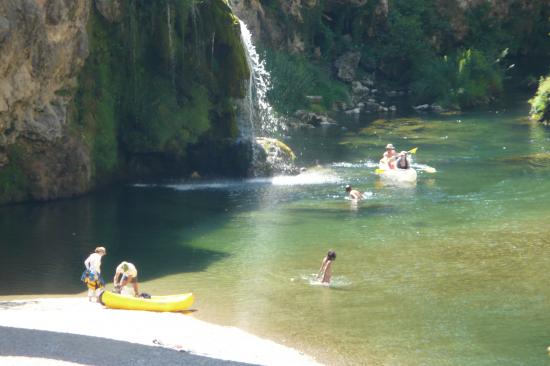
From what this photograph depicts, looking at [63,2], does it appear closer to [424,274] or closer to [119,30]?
[119,30]

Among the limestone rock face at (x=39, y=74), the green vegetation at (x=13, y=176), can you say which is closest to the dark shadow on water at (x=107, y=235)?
the green vegetation at (x=13, y=176)

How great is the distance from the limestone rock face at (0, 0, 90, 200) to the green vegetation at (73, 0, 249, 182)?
3.02m

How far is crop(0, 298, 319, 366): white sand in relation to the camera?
21.6m

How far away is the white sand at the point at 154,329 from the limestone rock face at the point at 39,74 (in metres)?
11.9

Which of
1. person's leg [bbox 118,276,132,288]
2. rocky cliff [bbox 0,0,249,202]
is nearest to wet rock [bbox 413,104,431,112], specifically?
rocky cliff [bbox 0,0,249,202]

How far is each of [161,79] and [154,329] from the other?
23.6 m

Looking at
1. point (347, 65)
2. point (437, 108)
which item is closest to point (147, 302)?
point (437, 108)

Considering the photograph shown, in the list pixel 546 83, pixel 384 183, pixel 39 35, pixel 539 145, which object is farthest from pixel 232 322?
pixel 546 83

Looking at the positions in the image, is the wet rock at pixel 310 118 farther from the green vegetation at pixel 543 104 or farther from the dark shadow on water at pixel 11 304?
the dark shadow on water at pixel 11 304

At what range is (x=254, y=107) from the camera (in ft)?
170

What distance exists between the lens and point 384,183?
43531mm

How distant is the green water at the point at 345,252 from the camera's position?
23.6 meters

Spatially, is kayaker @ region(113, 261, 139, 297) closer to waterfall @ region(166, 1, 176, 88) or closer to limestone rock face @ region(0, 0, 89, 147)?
limestone rock face @ region(0, 0, 89, 147)

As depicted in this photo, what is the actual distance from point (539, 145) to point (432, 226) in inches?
786
